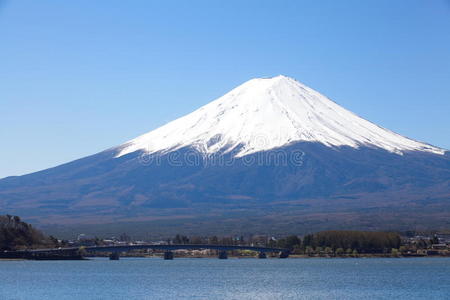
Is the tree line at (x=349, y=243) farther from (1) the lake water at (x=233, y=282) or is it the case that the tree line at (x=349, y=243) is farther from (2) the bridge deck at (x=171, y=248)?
(1) the lake water at (x=233, y=282)

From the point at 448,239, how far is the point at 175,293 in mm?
96285

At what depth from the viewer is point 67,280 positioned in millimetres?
87312

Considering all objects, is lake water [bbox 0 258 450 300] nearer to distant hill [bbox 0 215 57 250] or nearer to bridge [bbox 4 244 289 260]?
bridge [bbox 4 244 289 260]

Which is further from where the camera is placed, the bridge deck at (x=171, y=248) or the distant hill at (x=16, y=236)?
the bridge deck at (x=171, y=248)

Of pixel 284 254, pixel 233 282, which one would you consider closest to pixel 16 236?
pixel 284 254

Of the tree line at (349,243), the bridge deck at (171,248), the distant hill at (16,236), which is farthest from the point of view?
the tree line at (349,243)

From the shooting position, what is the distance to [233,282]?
84750 millimetres

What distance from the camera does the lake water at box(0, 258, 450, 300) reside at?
234 ft

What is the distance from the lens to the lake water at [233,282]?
7125 cm

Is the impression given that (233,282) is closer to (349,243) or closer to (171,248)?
(171,248)

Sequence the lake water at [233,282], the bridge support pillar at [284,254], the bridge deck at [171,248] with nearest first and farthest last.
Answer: the lake water at [233,282], the bridge deck at [171,248], the bridge support pillar at [284,254]

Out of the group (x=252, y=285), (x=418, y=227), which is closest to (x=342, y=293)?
(x=252, y=285)

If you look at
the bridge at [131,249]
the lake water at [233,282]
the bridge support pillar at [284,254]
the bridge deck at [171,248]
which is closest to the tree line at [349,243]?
the bridge support pillar at [284,254]

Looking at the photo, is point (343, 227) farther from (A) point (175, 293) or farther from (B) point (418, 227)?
(A) point (175, 293)
